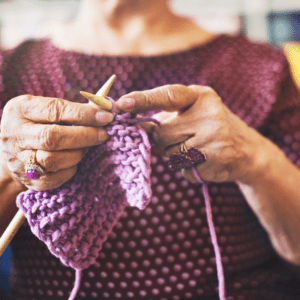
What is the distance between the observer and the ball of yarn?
1.09 ft

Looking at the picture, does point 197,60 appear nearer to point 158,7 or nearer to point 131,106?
point 158,7

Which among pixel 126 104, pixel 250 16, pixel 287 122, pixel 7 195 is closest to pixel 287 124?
pixel 287 122

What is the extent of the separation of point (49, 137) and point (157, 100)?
14 centimetres

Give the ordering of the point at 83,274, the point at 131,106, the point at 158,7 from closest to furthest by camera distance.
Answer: the point at 131,106, the point at 83,274, the point at 158,7

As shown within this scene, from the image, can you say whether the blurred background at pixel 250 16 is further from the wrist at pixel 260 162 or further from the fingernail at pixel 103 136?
the fingernail at pixel 103 136

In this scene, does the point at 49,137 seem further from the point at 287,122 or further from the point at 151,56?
the point at 287,122

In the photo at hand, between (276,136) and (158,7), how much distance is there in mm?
418

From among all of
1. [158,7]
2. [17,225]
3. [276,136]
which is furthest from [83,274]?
[158,7]

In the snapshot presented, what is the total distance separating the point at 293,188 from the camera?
513mm

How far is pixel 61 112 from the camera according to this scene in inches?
12.2

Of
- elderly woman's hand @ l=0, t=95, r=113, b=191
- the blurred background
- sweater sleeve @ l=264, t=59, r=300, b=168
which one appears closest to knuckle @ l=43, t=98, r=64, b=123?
elderly woman's hand @ l=0, t=95, r=113, b=191

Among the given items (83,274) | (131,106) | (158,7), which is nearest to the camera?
(131,106)

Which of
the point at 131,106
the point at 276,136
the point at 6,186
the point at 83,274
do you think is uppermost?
the point at 131,106

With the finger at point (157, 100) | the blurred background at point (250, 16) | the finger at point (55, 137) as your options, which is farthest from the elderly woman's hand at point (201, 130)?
the blurred background at point (250, 16)
